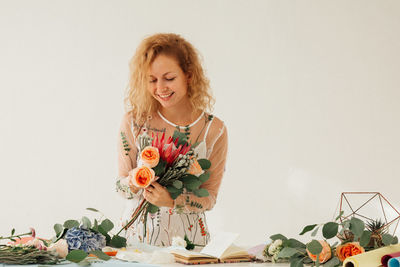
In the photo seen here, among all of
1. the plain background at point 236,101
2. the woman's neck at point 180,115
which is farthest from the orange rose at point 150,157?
the plain background at point 236,101

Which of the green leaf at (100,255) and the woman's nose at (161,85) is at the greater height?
the woman's nose at (161,85)

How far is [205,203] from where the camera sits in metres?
2.58

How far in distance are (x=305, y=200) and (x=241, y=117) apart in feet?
3.47

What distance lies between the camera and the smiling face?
2.58 meters

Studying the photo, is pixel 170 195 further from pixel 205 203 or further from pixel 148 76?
pixel 148 76

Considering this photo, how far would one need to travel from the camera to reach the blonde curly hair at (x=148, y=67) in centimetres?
264

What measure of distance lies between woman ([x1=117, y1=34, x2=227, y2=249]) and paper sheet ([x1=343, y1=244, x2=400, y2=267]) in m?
1.00

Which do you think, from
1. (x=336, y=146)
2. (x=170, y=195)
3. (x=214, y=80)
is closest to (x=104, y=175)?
(x=214, y=80)

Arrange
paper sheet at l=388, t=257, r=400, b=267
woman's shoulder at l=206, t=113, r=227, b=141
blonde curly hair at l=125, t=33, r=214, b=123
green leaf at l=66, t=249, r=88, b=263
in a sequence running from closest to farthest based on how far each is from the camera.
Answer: paper sheet at l=388, t=257, r=400, b=267 → green leaf at l=66, t=249, r=88, b=263 → blonde curly hair at l=125, t=33, r=214, b=123 → woman's shoulder at l=206, t=113, r=227, b=141

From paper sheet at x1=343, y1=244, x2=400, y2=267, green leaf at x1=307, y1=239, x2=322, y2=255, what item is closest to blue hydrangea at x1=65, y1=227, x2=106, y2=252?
green leaf at x1=307, y1=239, x2=322, y2=255

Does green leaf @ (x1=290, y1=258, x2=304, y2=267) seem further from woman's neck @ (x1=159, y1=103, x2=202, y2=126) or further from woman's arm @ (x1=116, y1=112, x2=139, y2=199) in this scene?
woman's neck @ (x1=159, y1=103, x2=202, y2=126)

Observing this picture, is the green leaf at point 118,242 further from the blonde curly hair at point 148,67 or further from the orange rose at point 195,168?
the blonde curly hair at point 148,67

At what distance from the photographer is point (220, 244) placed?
195 cm

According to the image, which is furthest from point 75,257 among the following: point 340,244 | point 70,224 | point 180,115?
point 180,115
